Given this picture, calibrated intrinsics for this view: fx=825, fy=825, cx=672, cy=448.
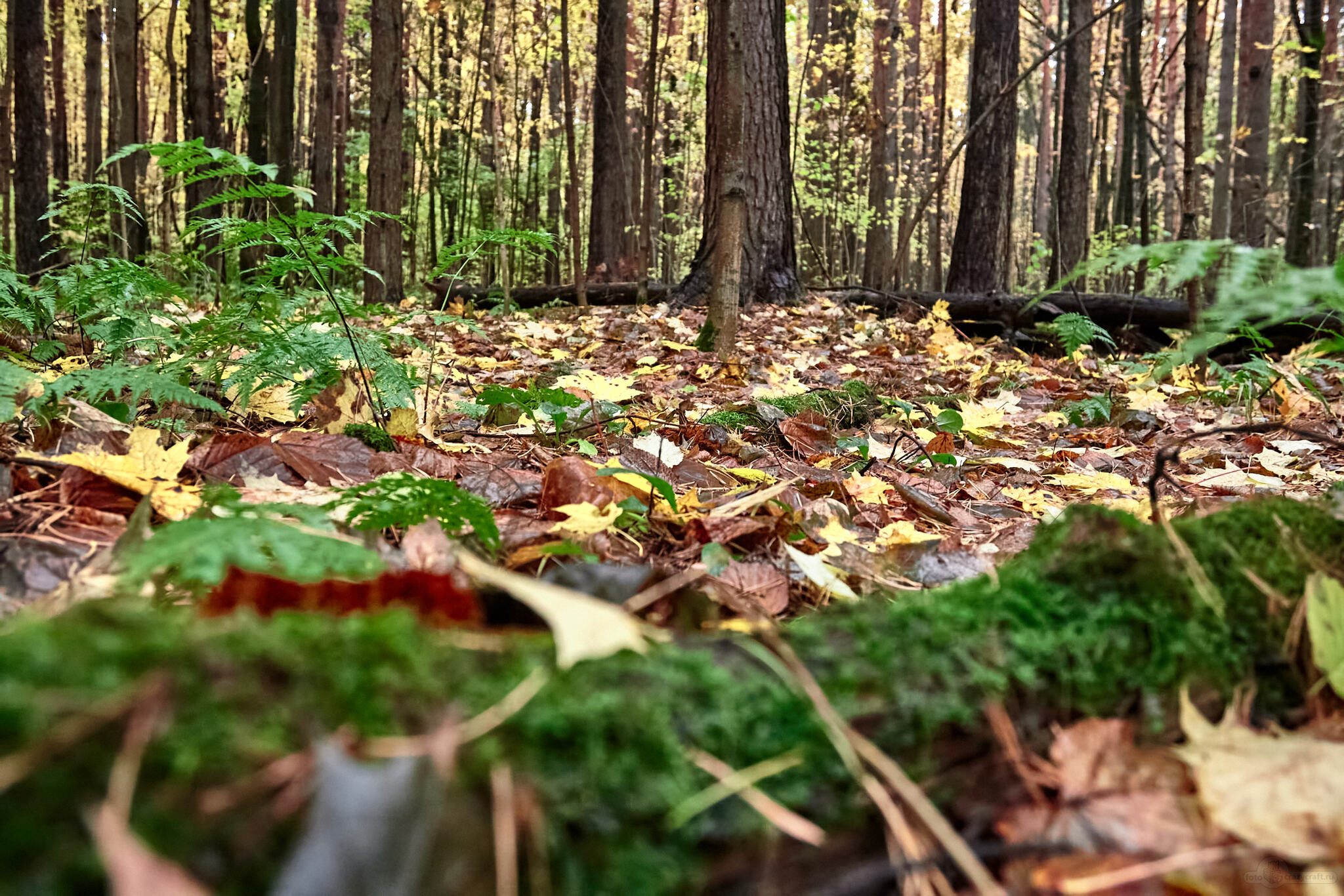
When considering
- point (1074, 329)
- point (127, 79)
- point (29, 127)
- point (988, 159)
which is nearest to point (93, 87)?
point (127, 79)

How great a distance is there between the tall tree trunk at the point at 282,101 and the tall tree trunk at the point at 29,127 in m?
1.96

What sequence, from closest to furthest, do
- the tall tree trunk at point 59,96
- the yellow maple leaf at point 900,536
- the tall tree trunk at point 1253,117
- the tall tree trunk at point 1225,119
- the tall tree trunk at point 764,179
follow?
the yellow maple leaf at point 900,536
the tall tree trunk at point 764,179
the tall tree trunk at point 1253,117
the tall tree trunk at point 59,96
the tall tree trunk at point 1225,119

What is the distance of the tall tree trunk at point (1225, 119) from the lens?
15703mm

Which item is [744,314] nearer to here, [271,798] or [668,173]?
[271,798]

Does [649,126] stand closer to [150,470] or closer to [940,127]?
[940,127]

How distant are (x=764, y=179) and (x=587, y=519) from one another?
18.8 feet

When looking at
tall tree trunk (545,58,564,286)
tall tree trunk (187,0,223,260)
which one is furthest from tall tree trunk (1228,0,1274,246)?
tall tree trunk (187,0,223,260)

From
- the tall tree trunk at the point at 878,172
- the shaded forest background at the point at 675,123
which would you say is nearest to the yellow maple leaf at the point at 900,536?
the shaded forest background at the point at 675,123

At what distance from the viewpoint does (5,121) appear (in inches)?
576

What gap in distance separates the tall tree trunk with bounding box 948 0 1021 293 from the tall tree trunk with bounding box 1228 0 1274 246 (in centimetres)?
402

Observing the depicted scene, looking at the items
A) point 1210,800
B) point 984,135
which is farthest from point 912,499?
point 984,135

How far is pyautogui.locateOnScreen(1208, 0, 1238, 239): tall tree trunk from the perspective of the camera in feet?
51.5

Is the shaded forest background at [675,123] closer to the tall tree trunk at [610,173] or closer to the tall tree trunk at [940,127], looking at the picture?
the tall tree trunk at [610,173]

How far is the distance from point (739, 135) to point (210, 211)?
804 centimetres
